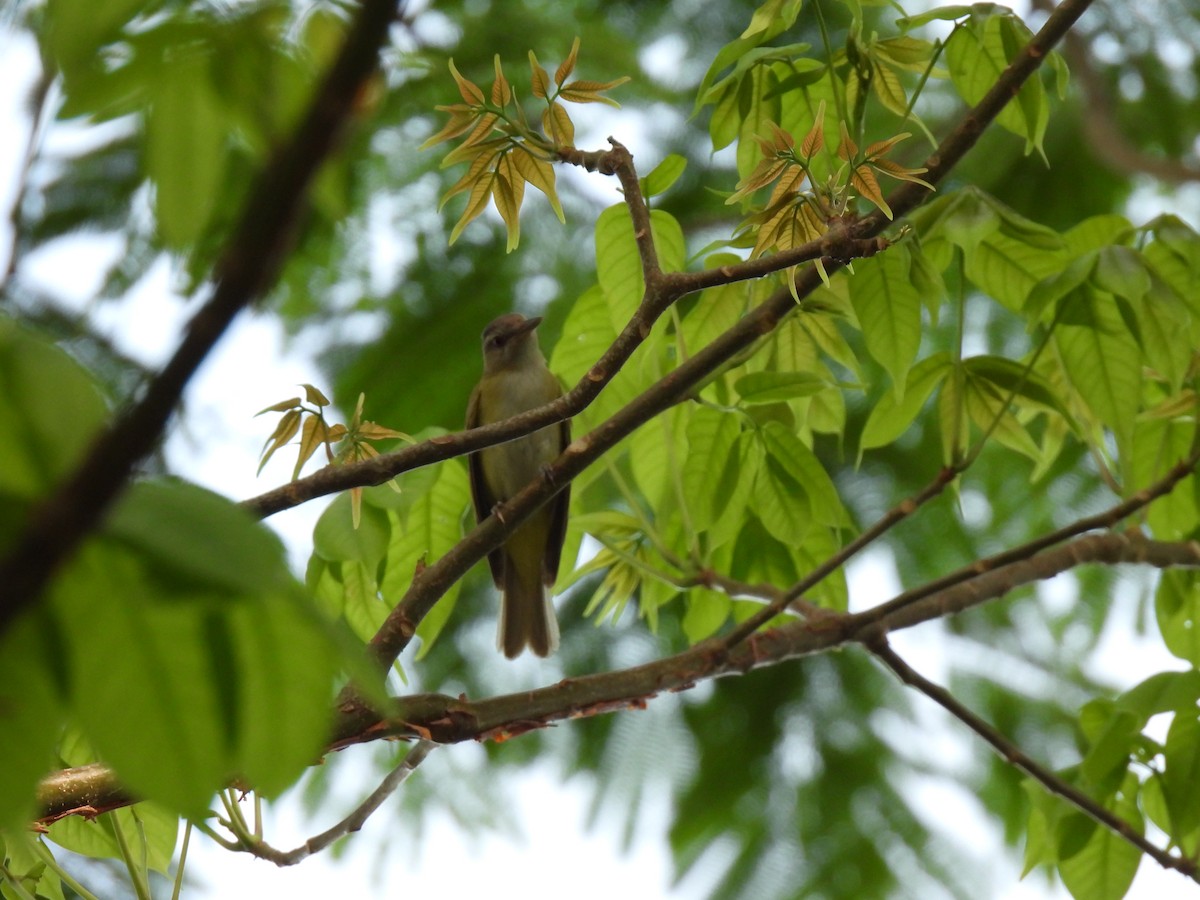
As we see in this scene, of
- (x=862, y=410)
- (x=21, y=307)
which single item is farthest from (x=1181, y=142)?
(x=21, y=307)

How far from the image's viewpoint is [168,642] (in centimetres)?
59

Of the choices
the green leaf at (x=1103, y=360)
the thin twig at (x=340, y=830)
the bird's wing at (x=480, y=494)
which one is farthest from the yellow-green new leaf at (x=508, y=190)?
the bird's wing at (x=480, y=494)

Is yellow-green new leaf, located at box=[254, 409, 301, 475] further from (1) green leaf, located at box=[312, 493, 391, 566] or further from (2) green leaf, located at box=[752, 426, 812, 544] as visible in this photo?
(2) green leaf, located at box=[752, 426, 812, 544]

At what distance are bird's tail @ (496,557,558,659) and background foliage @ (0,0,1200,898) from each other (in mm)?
165

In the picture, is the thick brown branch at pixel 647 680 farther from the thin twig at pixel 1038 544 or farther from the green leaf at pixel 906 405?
the green leaf at pixel 906 405

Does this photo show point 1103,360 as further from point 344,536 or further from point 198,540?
point 198,540

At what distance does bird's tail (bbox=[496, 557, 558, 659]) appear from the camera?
11.6 feet

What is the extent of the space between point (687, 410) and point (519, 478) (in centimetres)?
266

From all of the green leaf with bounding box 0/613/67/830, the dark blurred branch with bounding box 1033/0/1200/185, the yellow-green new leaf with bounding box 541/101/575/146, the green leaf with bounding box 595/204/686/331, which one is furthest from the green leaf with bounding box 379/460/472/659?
the dark blurred branch with bounding box 1033/0/1200/185

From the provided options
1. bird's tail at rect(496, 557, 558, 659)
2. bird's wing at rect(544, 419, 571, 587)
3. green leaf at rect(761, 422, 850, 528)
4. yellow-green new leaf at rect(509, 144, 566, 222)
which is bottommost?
green leaf at rect(761, 422, 850, 528)

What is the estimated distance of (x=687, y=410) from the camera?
2.06 meters

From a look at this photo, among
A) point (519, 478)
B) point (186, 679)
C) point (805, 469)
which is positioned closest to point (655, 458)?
point (805, 469)

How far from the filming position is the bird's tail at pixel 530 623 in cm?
355

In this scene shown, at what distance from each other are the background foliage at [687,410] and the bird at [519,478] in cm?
15
